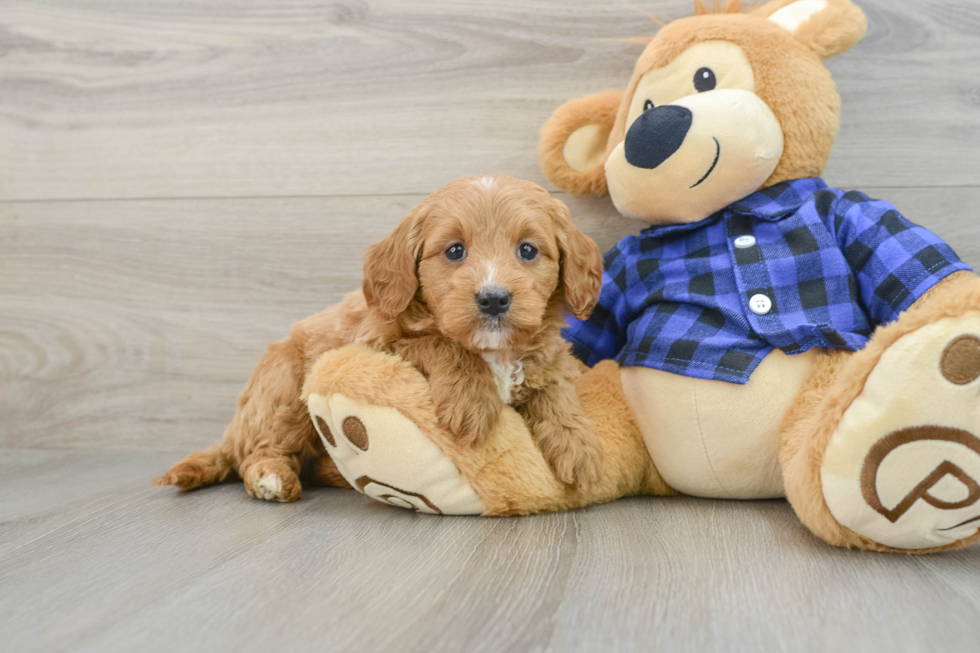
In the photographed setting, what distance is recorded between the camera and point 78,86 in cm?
183

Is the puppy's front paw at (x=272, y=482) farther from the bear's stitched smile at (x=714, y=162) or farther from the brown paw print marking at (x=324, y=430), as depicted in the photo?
the bear's stitched smile at (x=714, y=162)

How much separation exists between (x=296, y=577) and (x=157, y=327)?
117 centimetres

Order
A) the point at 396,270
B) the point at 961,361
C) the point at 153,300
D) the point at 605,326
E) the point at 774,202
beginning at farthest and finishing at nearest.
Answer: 1. the point at 153,300
2. the point at 605,326
3. the point at 774,202
4. the point at 396,270
5. the point at 961,361

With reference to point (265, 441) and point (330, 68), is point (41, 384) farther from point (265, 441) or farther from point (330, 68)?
point (330, 68)

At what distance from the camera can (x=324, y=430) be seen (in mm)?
1180

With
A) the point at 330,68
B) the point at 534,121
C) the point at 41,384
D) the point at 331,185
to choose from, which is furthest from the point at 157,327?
Result: the point at 534,121

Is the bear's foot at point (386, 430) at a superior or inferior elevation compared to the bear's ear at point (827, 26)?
inferior

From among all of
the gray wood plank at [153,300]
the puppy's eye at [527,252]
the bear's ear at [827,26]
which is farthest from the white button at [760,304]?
the gray wood plank at [153,300]

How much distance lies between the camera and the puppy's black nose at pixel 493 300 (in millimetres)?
1038

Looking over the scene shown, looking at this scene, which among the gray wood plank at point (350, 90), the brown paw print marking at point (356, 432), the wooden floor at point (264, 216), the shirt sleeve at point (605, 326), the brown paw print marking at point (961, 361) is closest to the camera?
the brown paw print marking at point (961, 361)

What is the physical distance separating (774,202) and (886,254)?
8.4 inches

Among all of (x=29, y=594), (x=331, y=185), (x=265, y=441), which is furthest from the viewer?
(x=331, y=185)

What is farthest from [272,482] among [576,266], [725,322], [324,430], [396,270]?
[725,322]

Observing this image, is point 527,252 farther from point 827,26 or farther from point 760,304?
point 827,26
